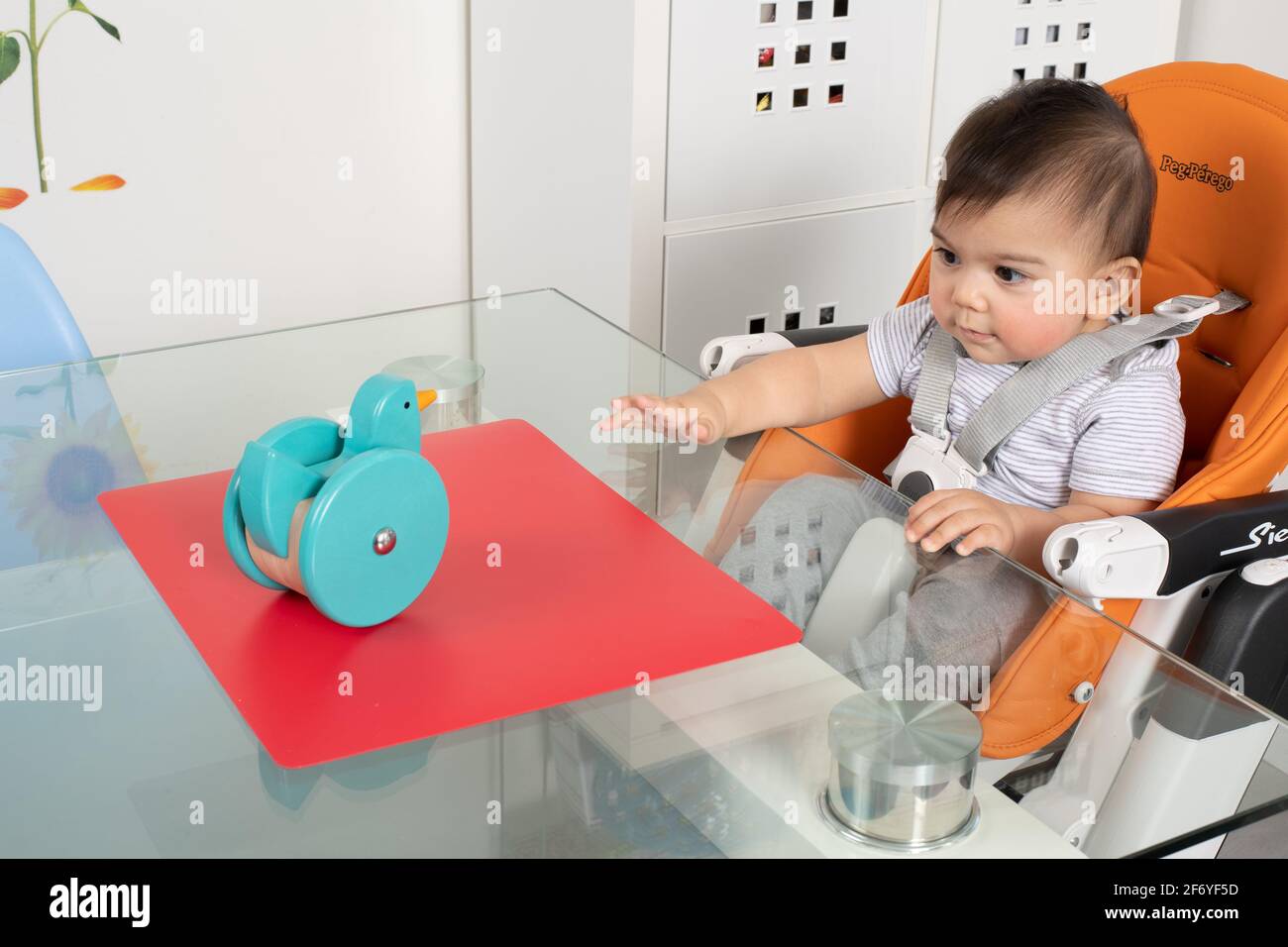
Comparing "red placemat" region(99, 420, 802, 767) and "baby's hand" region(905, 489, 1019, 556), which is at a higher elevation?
"baby's hand" region(905, 489, 1019, 556)

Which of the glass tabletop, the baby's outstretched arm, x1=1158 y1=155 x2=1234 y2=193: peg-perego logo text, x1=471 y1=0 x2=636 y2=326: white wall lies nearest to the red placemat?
the glass tabletop

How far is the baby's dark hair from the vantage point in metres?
1.34

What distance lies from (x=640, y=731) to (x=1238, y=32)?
2.14m

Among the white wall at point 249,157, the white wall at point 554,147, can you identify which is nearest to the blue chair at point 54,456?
the white wall at point 249,157

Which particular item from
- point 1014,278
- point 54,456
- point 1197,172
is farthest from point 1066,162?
point 54,456

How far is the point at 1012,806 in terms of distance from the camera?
885 millimetres

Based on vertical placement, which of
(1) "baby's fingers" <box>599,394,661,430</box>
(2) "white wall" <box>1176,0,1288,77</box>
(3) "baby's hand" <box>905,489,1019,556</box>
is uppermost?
(2) "white wall" <box>1176,0,1288,77</box>

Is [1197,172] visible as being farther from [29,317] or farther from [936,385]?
[29,317]

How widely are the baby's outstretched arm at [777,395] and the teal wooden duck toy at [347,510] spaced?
0.32 meters

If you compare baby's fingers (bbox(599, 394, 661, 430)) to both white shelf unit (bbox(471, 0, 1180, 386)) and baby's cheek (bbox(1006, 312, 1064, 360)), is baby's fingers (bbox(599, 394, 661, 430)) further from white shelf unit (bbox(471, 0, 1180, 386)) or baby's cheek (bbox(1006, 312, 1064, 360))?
white shelf unit (bbox(471, 0, 1180, 386))

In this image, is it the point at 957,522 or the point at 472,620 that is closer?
the point at 472,620

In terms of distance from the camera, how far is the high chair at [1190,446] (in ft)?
3.21

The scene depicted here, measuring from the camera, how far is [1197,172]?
149 cm
